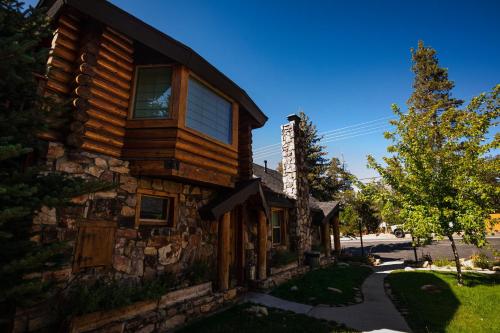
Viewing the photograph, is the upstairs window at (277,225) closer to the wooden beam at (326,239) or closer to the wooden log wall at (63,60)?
the wooden beam at (326,239)

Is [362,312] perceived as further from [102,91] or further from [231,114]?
[102,91]

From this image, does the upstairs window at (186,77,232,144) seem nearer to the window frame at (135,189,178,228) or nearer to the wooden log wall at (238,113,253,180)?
the wooden log wall at (238,113,253,180)

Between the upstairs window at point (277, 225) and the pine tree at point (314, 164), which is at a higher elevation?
the pine tree at point (314, 164)

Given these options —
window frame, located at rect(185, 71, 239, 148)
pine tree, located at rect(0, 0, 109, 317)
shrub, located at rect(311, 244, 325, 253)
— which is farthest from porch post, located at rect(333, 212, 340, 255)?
pine tree, located at rect(0, 0, 109, 317)

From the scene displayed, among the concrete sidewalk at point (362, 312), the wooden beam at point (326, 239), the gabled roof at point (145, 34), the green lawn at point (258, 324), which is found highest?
the gabled roof at point (145, 34)

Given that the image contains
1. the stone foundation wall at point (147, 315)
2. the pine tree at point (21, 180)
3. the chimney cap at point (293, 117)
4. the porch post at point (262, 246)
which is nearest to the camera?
the pine tree at point (21, 180)

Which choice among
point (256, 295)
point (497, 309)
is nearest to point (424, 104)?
point (497, 309)

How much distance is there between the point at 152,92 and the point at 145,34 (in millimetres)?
1397

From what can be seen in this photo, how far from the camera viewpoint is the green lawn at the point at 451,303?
20.8 feet

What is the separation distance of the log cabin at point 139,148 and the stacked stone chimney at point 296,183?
541 cm

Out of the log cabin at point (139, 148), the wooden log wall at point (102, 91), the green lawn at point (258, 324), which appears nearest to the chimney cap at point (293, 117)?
the log cabin at point (139, 148)

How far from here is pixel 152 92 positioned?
278 inches

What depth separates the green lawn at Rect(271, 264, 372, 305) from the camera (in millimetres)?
8594

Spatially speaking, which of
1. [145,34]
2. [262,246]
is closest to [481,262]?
[262,246]
